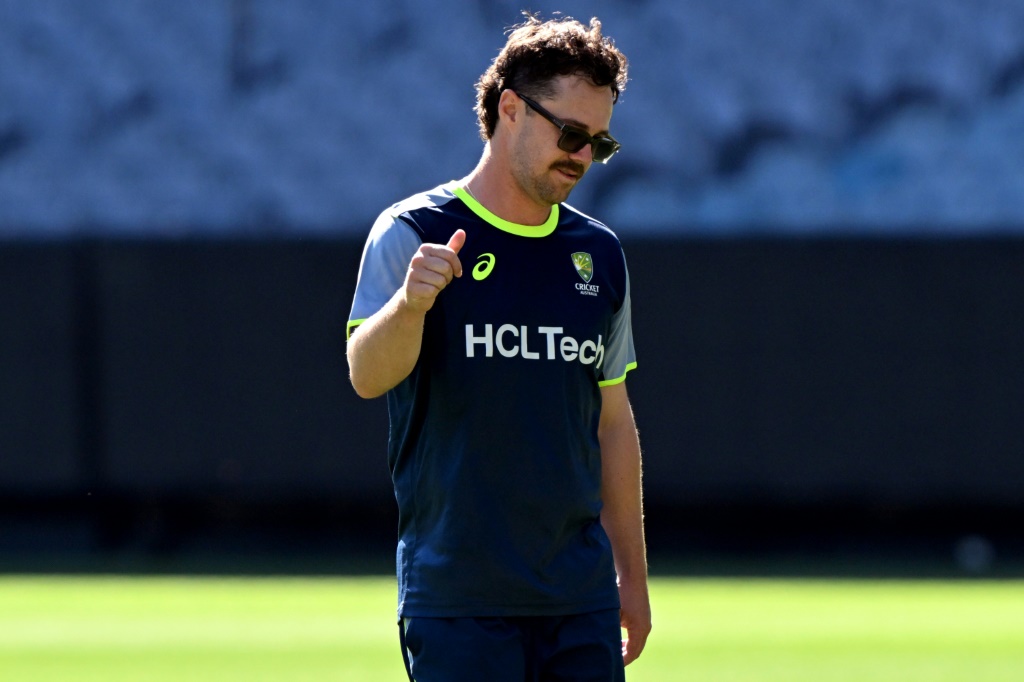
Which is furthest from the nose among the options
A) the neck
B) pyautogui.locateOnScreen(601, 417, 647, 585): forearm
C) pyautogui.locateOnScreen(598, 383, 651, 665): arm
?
pyautogui.locateOnScreen(601, 417, 647, 585): forearm

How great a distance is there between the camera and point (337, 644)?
10.1 meters

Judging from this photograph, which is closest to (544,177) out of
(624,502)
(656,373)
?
(624,502)

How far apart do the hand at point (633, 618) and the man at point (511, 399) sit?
25 centimetres

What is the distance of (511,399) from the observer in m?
4.02

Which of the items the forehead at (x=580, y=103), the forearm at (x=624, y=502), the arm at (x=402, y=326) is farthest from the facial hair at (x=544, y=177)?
the forearm at (x=624, y=502)

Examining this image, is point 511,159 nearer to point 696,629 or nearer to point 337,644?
point 337,644

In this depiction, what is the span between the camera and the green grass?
912 centimetres

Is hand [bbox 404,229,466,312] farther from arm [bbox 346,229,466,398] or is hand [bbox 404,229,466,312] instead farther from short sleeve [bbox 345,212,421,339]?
short sleeve [bbox 345,212,421,339]

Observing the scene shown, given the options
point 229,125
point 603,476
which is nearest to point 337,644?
point 603,476

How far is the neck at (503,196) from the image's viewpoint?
13.7 feet

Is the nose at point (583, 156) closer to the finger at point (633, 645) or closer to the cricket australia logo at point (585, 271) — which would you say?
the cricket australia logo at point (585, 271)

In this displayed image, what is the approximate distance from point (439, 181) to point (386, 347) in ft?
44.5

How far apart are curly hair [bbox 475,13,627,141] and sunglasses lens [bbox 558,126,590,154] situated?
0.41ft

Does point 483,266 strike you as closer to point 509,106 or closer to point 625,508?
point 509,106
